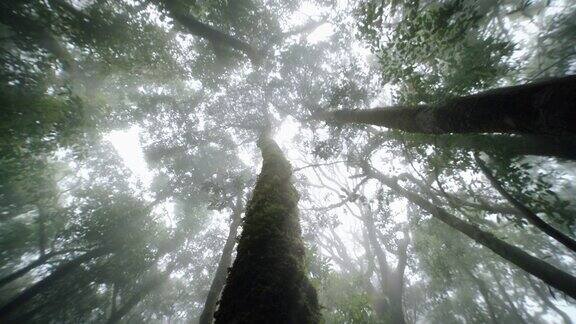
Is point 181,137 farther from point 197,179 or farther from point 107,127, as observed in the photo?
point 107,127

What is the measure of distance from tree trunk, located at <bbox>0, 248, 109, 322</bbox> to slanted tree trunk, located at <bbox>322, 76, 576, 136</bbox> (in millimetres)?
24895

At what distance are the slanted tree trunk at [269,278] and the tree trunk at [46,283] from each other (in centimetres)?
2277

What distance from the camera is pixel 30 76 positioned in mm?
13195

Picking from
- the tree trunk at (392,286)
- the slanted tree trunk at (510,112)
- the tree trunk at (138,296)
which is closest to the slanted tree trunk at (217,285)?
the slanted tree trunk at (510,112)

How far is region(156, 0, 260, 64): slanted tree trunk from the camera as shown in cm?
1288

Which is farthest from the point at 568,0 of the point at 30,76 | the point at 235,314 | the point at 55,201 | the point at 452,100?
the point at 55,201

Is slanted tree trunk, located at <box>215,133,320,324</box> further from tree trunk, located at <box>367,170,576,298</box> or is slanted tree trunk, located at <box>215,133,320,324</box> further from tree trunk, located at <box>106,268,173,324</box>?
tree trunk, located at <box>106,268,173,324</box>

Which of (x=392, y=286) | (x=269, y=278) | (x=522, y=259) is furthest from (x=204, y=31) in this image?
(x=392, y=286)

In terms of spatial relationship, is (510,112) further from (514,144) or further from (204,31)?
(204,31)

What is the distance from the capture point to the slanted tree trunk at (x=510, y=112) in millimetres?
2436

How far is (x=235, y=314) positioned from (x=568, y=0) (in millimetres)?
17907

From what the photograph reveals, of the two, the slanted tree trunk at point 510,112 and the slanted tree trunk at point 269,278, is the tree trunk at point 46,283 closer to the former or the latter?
the slanted tree trunk at point 269,278

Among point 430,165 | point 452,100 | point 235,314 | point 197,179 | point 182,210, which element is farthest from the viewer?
point 182,210

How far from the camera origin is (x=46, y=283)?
19.5 meters
